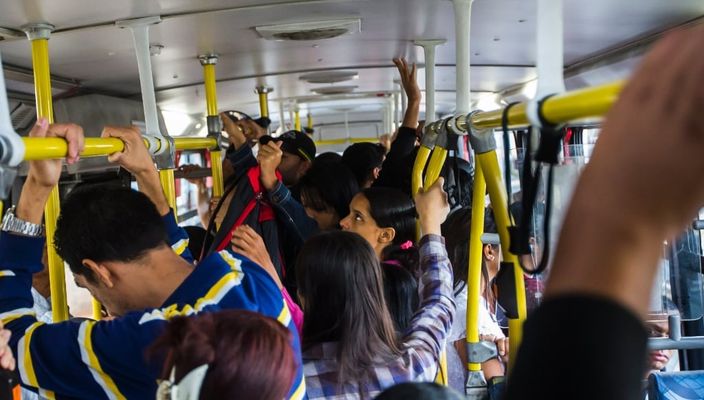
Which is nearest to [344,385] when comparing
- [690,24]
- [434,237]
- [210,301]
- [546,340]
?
[210,301]

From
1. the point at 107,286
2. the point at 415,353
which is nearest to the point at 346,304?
the point at 415,353

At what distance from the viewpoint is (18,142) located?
4.75ft

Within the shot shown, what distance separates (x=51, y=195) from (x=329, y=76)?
3.91 metres

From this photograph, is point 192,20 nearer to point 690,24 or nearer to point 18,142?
point 18,142

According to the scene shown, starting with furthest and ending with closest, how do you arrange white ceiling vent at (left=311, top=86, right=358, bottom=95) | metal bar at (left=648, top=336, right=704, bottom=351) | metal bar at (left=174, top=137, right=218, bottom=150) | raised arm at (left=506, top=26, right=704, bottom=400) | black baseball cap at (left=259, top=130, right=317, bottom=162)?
white ceiling vent at (left=311, top=86, right=358, bottom=95) < black baseball cap at (left=259, top=130, right=317, bottom=162) < metal bar at (left=174, top=137, right=218, bottom=150) < metal bar at (left=648, top=336, right=704, bottom=351) < raised arm at (left=506, top=26, right=704, bottom=400)

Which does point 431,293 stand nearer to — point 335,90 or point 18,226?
point 18,226

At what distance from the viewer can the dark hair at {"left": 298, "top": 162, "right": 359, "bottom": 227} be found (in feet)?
13.4

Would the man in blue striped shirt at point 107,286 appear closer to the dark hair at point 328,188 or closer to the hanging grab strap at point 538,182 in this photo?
the hanging grab strap at point 538,182

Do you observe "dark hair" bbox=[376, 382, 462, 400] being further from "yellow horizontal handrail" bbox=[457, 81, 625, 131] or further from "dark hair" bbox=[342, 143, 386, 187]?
"dark hair" bbox=[342, 143, 386, 187]

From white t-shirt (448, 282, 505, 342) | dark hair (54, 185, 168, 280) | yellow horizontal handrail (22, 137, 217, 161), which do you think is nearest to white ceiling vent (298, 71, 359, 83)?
white t-shirt (448, 282, 505, 342)

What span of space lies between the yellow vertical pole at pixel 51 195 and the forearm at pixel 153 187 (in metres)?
0.33

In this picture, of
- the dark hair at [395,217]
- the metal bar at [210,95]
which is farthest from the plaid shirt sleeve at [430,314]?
the metal bar at [210,95]

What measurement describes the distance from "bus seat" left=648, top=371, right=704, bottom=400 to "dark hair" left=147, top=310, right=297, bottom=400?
1.38 m

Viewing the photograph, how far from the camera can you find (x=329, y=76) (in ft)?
21.0
